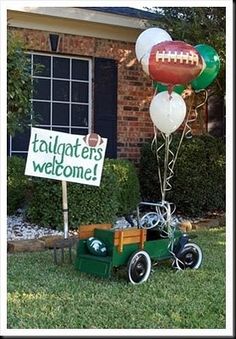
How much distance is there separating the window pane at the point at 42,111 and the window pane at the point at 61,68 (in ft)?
1.39

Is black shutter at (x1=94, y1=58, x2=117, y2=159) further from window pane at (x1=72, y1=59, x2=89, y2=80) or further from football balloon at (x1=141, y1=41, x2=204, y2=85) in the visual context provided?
football balloon at (x1=141, y1=41, x2=204, y2=85)

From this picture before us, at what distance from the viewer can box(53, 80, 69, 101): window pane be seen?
25.5 ft

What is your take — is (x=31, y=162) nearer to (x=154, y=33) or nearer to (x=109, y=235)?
(x=109, y=235)

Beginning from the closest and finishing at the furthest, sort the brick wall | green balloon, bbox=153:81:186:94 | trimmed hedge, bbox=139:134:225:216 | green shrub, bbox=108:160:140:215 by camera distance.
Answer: green balloon, bbox=153:81:186:94 → green shrub, bbox=108:160:140:215 → trimmed hedge, bbox=139:134:225:216 → the brick wall

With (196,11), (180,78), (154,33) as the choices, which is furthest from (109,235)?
(196,11)

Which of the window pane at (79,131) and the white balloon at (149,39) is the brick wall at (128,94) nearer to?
the window pane at (79,131)

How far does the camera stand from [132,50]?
8.29 metres

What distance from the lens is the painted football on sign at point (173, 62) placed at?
424cm

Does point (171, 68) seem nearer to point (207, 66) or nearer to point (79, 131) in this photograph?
point (207, 66)

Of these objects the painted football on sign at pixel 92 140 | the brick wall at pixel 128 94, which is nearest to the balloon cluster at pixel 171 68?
the painted football on sign at pixel 92 140

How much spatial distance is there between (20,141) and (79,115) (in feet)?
3.24

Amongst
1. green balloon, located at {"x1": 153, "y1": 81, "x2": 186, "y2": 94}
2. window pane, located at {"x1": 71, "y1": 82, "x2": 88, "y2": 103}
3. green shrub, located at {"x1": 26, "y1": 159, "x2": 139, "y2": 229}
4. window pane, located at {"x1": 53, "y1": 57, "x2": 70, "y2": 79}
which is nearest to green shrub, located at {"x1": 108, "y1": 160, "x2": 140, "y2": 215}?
green shrub, located at {"x1": 26, "y1": 159, "x2": 139, "y2": 229}

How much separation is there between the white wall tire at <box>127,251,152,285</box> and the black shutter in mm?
3604

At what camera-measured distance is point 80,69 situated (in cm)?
792
